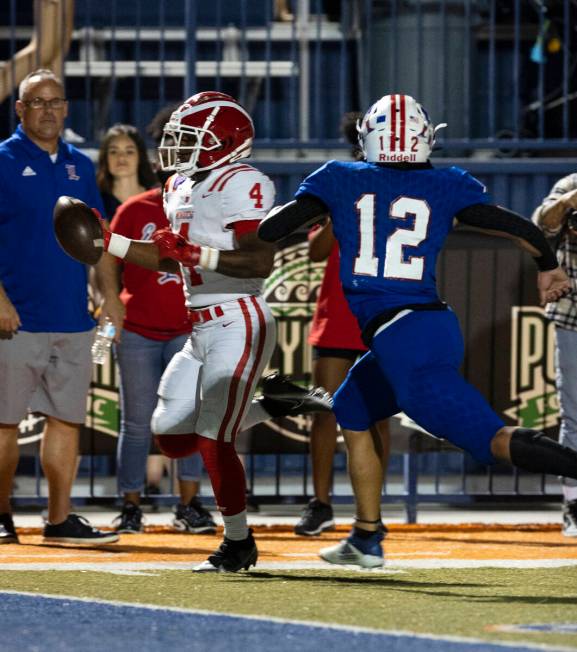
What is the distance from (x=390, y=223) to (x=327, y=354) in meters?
2.22

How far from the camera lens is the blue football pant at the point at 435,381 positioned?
6.16 metres

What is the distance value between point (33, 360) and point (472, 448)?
255 centimetres

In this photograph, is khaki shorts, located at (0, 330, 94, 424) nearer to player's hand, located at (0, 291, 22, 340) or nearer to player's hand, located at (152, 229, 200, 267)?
player's hand, located at (0, 291, 22, 340)

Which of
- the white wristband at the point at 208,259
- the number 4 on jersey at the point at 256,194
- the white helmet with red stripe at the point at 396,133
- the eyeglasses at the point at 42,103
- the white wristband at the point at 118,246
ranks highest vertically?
the eyeglasses at the point at 42,103

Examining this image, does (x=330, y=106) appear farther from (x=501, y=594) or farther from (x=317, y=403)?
(x=501, y=594)

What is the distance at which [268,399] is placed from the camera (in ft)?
23.0

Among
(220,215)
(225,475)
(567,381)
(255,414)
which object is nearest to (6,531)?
(255,414)

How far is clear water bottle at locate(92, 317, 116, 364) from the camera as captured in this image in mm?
8227

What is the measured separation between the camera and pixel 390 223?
21.1ft

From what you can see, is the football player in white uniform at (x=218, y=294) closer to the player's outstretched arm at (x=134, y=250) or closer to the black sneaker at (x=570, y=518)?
the player's outstretched arm at (x=134, y=250)

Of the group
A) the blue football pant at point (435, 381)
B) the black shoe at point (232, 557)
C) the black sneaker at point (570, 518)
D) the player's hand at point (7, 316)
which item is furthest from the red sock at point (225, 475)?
Answer: the black sneaker at point (570, 518)

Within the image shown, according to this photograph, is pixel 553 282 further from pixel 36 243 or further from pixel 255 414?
pixel 36 243

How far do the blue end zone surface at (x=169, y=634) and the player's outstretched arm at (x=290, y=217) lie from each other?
1.51m

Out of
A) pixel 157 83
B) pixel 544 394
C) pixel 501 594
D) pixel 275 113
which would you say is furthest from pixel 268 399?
pixel 275 113
